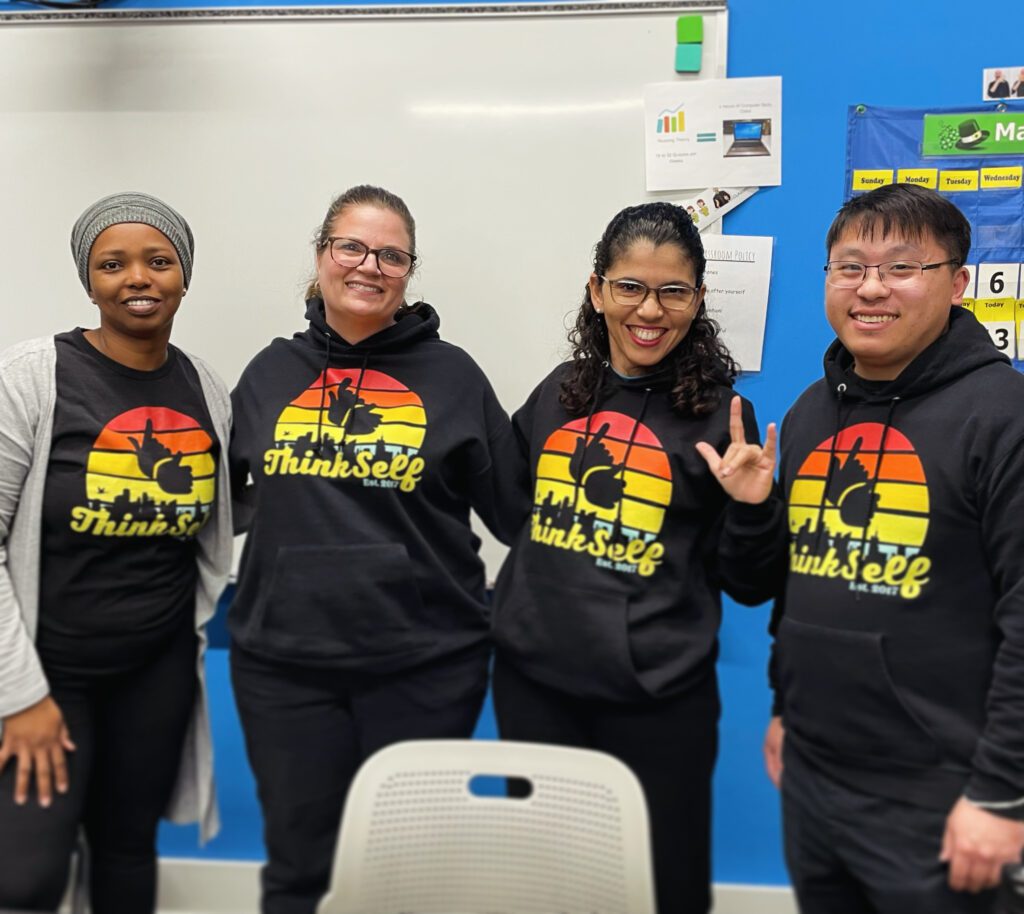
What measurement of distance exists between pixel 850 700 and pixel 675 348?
0.62 m

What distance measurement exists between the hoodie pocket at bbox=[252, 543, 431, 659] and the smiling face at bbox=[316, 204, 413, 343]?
0.41 meters

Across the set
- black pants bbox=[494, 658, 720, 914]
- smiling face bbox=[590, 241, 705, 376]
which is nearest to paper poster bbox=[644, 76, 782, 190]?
smiling face bbox=[590, 241, 705, 376]

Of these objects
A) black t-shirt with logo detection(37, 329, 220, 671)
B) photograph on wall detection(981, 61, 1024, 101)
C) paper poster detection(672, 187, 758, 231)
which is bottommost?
black t-shirt with logo detection(37, 329, 220, 671)

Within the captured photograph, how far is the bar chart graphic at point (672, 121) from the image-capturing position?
69.2 inches

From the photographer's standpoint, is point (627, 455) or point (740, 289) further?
point (740, 289)

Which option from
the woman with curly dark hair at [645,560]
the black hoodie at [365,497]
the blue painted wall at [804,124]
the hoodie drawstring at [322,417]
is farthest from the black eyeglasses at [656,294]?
the blue painted wall at [804,124]

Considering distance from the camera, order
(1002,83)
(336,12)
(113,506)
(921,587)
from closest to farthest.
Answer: (921,587) → (113,506) → (1002,83) → (336,12)

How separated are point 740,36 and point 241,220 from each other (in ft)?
4.07

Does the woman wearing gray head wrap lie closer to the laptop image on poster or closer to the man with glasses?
the man with glasses

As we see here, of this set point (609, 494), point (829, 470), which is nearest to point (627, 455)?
point (609, 494)

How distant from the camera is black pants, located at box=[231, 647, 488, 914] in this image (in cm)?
139

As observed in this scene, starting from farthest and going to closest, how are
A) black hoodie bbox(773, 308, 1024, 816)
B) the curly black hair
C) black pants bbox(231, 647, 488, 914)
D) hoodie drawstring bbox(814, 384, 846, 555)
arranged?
black pants bbox(231, 647, 488, 914) → the curly black hair → hoodie drawstring bbox(814, 384, 846, 555) → black hoodie bbox(773, 308, 1024, 816)

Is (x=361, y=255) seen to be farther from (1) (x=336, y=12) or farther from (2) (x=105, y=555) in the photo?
(1) (x=336, y=12)

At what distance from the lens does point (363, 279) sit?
138cm
